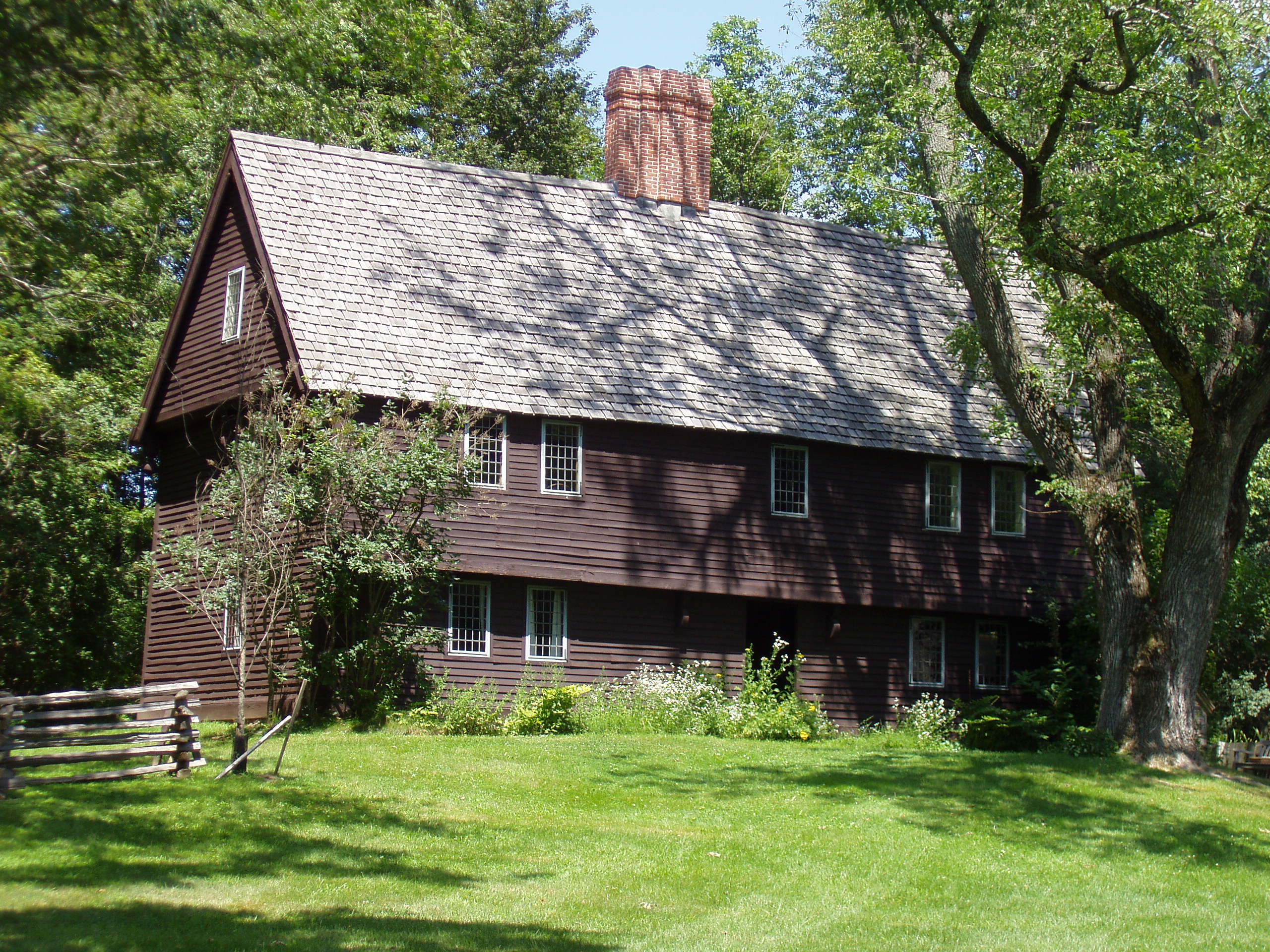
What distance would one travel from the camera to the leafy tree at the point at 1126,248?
1814 cm

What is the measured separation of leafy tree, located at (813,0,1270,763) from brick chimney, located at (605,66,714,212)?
265 inches

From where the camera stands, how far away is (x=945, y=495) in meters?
28.5

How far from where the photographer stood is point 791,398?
2711 centimetres

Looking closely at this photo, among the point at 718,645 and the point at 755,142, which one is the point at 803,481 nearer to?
the point at 718,645

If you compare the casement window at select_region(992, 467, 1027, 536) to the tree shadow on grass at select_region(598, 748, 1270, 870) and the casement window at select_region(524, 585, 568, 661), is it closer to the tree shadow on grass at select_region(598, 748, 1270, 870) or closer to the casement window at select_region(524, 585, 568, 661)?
the tree shadow on grass at select_region(598, 748, 1270, 870)

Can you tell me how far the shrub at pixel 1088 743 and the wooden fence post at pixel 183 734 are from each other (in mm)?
12551

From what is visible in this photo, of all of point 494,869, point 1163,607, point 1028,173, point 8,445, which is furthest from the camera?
point 8,445

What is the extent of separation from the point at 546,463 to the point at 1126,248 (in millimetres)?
10552

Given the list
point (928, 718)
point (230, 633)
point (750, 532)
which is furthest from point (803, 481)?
point (230, 633)

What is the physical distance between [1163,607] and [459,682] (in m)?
11.4

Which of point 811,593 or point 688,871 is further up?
point 811,593

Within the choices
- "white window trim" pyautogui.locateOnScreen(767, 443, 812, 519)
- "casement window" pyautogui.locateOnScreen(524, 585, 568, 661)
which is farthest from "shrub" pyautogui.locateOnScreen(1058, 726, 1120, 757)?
"casement window" pyautogui.locateOnScreen(524, 585, 568, 661)

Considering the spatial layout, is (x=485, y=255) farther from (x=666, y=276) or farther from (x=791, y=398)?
(x=791, y=398)

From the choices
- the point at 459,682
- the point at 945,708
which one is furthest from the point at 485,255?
the point at 945,708
